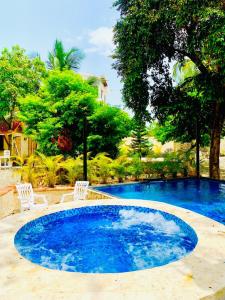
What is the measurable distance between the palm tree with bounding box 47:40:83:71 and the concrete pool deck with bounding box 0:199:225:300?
22.8 meters

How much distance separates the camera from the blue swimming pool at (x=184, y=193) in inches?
425

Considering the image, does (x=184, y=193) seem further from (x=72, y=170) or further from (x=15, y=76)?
(x=15, y=76)

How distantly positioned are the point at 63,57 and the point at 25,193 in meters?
18.9

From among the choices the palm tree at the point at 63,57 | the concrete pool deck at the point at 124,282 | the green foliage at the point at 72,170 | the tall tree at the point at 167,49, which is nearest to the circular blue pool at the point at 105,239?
the concrete pool deck at the point at 124,282

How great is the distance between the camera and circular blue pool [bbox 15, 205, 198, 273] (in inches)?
226

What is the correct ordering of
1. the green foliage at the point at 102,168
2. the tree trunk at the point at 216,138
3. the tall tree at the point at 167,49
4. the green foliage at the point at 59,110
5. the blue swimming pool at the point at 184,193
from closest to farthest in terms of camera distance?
the blue swimming pool at the point at 184,193 < the tall tree at the point at 167,49 < the green foliage at the point at 102,168 < the tree trunk at the point at 216,138 < the green foliage at the point at 59,110

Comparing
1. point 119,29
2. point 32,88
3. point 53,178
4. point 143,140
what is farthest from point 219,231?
point 143,140

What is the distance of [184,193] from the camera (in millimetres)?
12945

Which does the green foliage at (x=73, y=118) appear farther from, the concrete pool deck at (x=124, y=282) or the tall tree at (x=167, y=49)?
the concrete pool deck at (x=124, y=282)

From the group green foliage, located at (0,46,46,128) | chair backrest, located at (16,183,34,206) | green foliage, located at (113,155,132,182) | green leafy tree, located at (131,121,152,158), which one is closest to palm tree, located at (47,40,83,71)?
green foliage, located at (0,46,46,128)

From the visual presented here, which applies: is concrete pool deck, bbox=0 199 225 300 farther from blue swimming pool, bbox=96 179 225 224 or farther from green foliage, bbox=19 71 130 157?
green foliage, bbox=19 71 130 157

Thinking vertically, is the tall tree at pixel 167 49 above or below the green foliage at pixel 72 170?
above

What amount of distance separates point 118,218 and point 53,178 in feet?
15.6

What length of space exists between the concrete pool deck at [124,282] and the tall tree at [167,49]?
901cm
